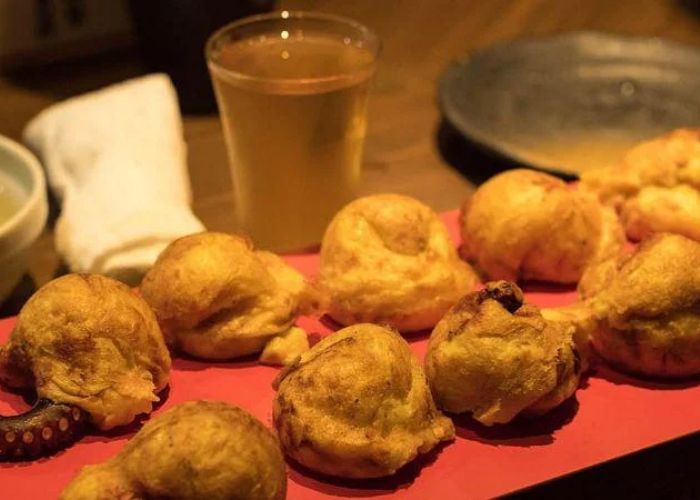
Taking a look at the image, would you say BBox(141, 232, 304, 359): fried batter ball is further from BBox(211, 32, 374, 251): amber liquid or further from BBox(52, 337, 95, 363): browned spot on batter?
BBox(211, 32, 374, 251): amber liquid

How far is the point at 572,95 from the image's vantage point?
5.73 ft

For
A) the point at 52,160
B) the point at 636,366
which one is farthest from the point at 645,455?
the point at 52,160

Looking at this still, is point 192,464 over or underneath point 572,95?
over

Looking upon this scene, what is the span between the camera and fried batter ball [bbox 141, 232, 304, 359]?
94cm

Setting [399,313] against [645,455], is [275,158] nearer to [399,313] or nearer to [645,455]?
[399,313]

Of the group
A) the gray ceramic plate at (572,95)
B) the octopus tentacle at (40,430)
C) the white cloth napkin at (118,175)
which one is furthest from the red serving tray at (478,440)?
the gray ceramic plate at (572,95)

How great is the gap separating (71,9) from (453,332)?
1.44 meters

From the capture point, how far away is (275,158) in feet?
4.15

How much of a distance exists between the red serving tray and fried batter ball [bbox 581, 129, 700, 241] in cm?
25

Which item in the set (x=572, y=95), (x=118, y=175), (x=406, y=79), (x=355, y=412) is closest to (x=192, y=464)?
(x=355, y=412)

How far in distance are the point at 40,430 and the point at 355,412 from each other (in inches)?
10.3

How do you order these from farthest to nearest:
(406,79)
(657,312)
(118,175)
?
1. (406,79)
2. (118,175)
3. (657,312)

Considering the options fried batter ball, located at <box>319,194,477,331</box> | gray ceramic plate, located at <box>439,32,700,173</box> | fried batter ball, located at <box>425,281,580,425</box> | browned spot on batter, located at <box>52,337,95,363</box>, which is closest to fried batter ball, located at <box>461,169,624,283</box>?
fried batter ball, located at <box>319,194,477,331</box>

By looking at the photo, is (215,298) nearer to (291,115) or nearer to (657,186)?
(291,115)
